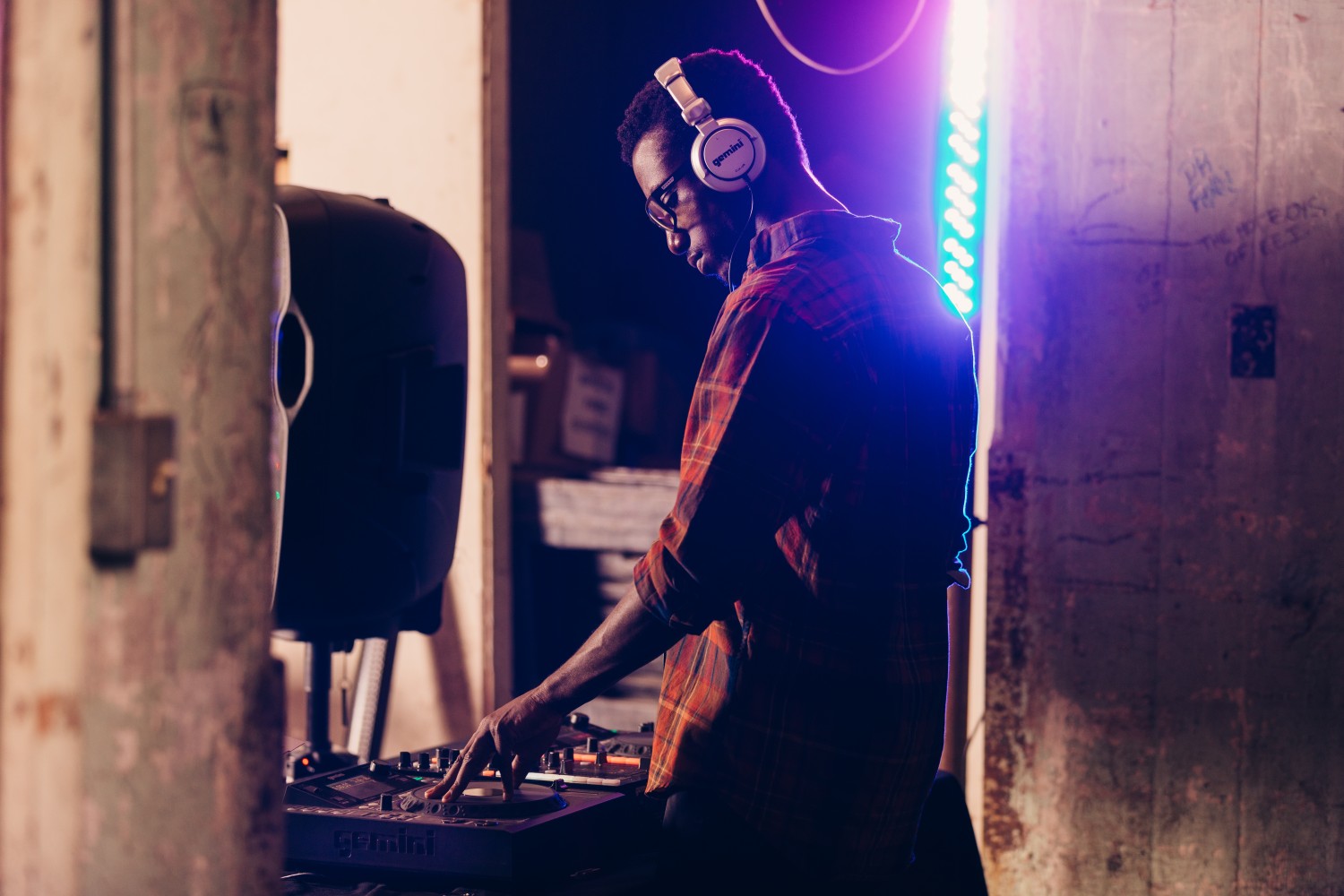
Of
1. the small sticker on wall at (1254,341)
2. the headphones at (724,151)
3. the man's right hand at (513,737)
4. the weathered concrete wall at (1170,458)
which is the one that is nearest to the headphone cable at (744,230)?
the headphones at (724,151)

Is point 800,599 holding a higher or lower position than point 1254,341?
lower

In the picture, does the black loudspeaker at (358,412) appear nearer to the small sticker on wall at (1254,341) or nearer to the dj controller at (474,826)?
Result: the dj controller at (474,826)

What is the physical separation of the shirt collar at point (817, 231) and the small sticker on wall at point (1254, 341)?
1462mm

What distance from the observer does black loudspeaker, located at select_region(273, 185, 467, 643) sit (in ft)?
6.15

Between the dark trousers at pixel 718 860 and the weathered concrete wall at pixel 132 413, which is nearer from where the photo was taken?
the weathered concrete wall at pixel 132 413

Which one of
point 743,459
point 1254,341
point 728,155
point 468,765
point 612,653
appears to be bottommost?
point 468,765

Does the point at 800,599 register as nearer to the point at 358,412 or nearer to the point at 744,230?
the point at 744,230

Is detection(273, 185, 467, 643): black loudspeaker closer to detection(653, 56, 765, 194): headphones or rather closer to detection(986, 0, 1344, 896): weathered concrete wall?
detection(653, 56, 765, 194): headphones

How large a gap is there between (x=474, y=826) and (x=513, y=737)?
0.11 meters

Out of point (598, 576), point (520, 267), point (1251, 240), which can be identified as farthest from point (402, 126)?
point (1251, 240)

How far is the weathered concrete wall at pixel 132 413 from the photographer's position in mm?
828

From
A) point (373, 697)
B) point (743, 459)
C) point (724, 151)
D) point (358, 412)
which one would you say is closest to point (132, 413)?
point (743, 459)

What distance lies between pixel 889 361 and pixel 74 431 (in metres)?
0.87

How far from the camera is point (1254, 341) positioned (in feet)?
8.77
